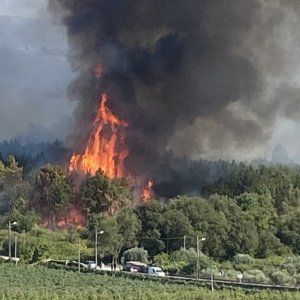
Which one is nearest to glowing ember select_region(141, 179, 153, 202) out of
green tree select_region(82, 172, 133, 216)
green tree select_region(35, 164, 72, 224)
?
green tree select_region(82, 172, 133, 216)

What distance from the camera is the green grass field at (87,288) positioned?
20641 millimetres

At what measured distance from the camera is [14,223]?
42.2m

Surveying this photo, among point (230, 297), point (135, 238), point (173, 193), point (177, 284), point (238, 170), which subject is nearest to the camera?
point (230, 297)

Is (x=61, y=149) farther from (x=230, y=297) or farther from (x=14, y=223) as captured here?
(x=230, y=297)

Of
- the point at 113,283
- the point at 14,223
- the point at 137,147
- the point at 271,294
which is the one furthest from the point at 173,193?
the point at 271,294

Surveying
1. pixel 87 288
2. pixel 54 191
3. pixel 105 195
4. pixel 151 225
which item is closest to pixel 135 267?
pixel 151 225

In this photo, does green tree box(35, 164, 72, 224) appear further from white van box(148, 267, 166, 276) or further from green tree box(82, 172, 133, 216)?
white van box(148, 267, 166, 276)

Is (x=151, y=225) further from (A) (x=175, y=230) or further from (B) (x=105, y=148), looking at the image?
(B) (x=105, y=148)

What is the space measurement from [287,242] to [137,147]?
15686 millimetres

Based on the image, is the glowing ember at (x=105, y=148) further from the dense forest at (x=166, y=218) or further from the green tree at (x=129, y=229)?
the green tree at (x=129, y=229)

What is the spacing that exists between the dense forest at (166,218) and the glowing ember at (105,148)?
1918 millimetres

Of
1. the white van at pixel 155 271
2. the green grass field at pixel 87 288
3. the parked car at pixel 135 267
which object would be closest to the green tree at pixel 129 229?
the parked car at pixel 135 267

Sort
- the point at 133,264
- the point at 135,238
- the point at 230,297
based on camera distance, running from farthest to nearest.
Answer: the point at 135,238 → the point at 133,264 → the point at 230,297

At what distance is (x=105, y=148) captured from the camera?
50.9 m
